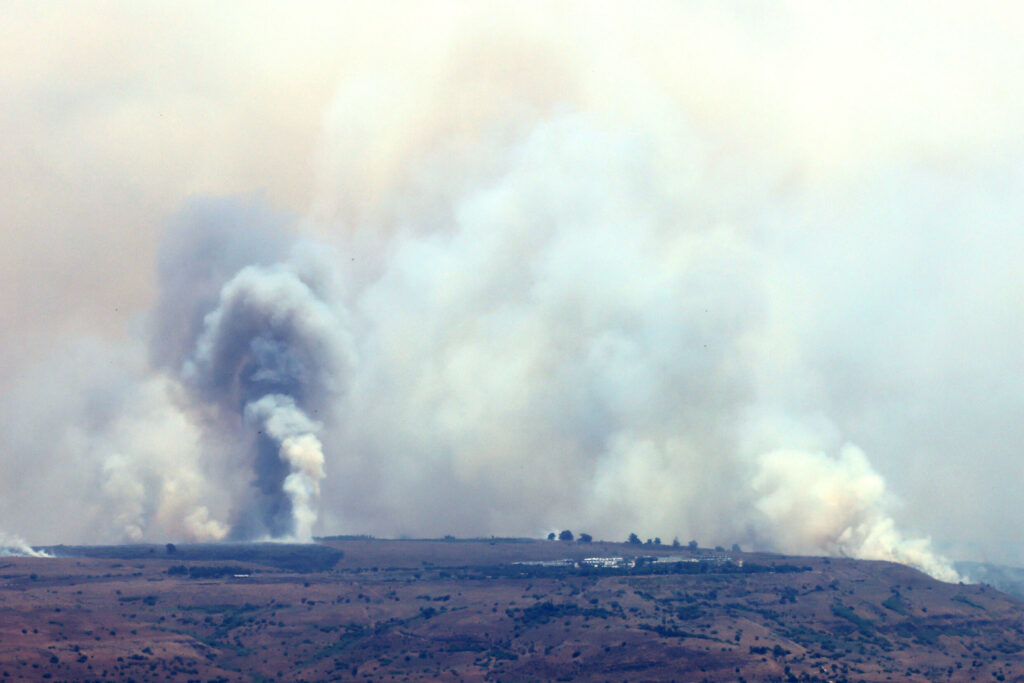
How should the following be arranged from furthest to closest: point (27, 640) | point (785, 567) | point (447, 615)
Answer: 1. point (785, 567)
2. point (447, 615)
3. point (27, 640)

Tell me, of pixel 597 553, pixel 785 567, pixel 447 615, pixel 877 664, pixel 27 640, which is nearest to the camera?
pixel 27 640

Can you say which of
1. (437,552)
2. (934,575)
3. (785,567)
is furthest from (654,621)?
(934,575)

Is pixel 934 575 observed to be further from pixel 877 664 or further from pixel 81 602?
pixel 81 602

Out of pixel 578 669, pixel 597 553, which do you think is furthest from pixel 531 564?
pixel 578 669

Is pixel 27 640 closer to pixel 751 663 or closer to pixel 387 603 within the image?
pixel 387 603

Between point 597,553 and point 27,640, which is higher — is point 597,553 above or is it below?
above

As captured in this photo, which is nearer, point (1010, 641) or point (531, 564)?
point (1010, 641)
